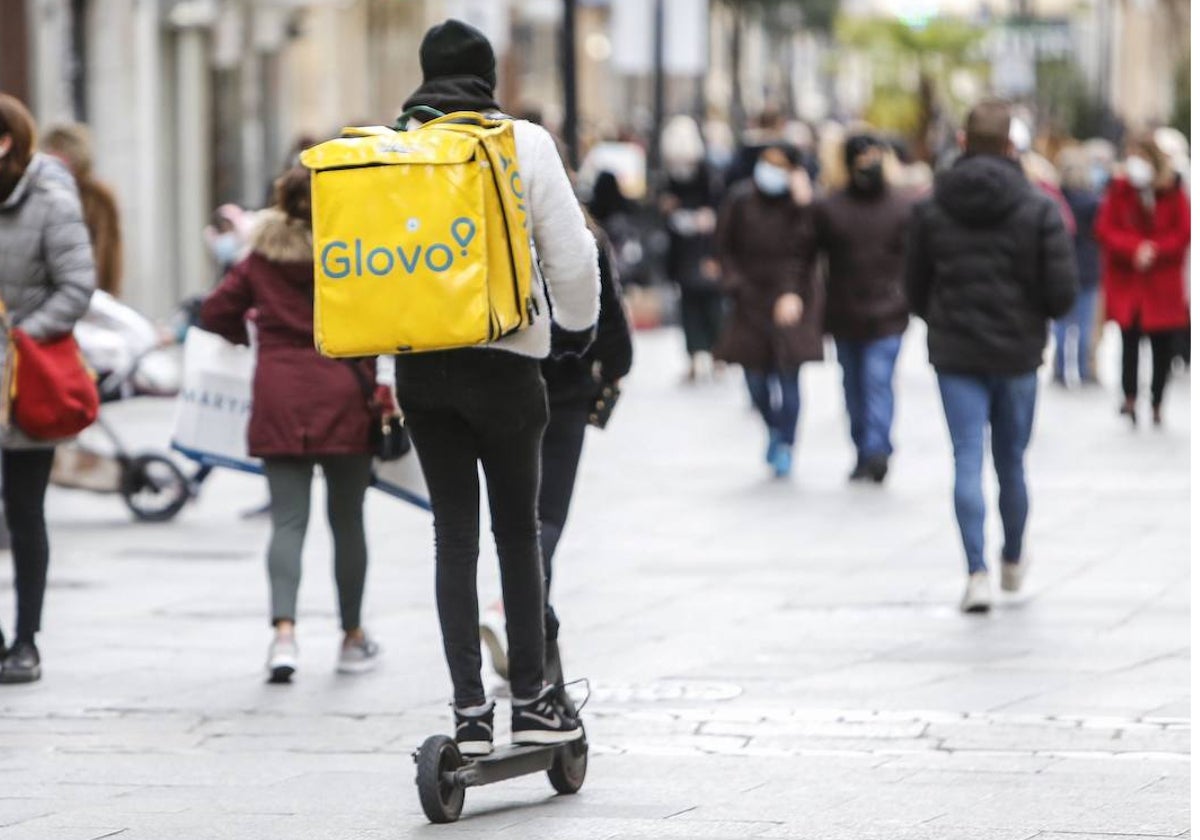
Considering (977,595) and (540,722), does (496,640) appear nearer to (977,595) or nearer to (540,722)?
(540,722)

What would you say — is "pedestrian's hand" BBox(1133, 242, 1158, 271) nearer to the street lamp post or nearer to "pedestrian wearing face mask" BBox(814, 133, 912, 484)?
"pedestrian wearing face mask" BBox(814, 133, 912, 484)

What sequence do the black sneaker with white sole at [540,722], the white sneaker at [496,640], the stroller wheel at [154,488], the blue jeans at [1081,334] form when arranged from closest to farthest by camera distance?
1. the black sneaker with white sole at [540,722]
2. the white sneaker at [496,640]
3. the stroller wheel at [154,488]
4. the blue jeans at [1081,334]

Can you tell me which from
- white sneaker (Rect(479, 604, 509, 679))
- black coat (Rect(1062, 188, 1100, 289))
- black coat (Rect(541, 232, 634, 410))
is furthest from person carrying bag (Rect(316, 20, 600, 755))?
black coat (Rect(1062, 188, 1100, 289))

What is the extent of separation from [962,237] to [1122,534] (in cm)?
256

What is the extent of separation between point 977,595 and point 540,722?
357 cm

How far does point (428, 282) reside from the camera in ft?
19.9

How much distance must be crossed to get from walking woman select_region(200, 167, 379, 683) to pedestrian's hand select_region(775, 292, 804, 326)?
621cm

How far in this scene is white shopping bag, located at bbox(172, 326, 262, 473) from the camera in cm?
948

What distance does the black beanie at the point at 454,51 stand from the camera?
6539 millimetres

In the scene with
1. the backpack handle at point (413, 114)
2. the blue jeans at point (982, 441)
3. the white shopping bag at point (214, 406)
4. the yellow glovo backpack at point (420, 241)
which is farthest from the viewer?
the blue jeans at point (982, 441)

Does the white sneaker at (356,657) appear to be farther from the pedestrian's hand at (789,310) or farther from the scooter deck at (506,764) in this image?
the pedestrian's hand at (789,310)

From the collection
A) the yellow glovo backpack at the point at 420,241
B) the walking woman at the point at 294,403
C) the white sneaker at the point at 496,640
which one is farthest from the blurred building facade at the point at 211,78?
the yellow glovo backpack at the point at 420,241

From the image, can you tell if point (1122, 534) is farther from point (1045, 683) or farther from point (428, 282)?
point (428, 282)

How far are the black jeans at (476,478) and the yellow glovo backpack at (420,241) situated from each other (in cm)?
20
